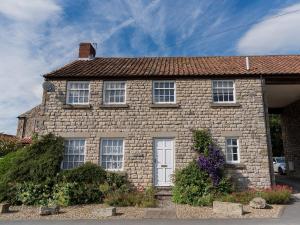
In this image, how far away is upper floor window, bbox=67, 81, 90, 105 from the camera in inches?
591

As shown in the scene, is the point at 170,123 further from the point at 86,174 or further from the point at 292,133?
the point at 292,133

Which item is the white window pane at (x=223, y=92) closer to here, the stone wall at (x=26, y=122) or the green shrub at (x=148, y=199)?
the green shrub at (x=148, y=199)

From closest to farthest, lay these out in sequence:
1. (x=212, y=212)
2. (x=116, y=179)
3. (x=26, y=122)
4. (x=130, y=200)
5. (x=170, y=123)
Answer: (x=212, y=212), (x=130, y=200), (x=116, y=179), (x=170, y=123), (x=26, y=122)

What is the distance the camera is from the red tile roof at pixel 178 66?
14.9 meters

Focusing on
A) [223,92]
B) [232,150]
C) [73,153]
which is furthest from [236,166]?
[73,153]

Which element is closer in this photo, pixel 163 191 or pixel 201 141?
pixel 163 191

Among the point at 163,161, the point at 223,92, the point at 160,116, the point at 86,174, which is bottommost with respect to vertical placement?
the point at 86,174

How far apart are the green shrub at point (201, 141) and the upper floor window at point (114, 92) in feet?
13.6

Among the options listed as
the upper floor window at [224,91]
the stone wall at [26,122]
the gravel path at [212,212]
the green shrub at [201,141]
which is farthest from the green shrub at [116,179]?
the stone wall at [26,122]

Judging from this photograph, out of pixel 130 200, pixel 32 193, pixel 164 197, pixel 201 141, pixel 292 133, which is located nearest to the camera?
pixel 130 200

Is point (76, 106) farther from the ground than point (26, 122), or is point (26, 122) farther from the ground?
point (26, 122)

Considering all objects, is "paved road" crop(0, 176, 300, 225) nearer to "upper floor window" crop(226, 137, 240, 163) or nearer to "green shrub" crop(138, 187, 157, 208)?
"green shrub" crop(138, 187, 157, 208)

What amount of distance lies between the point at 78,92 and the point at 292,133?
48.9 ft

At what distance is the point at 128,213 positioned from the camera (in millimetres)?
10023
